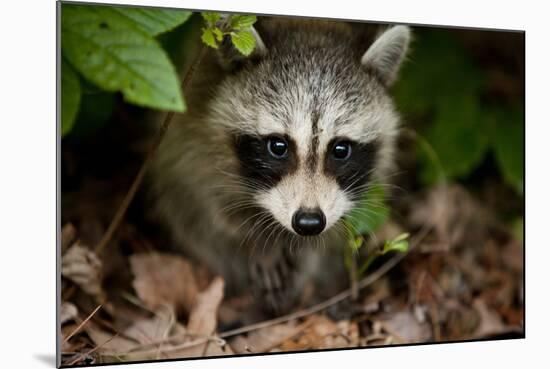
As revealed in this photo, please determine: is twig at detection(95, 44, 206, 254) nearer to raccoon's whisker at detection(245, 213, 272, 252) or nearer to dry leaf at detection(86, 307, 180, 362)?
dry leaf at detection(86, 307, 180, 362)

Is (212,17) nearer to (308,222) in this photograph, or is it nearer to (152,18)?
(152,18)

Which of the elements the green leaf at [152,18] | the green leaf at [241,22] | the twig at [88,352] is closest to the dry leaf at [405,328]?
the twig at [88,352]

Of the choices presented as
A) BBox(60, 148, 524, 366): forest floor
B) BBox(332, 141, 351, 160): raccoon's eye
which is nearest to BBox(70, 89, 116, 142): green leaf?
BBox(60, 148, 524, 366): forest floor

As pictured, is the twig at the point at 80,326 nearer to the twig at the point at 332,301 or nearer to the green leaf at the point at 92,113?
the twig at the point at 332,301

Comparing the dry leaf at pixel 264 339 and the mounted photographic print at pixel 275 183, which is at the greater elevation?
the mounted photographic print at pixel 275 183

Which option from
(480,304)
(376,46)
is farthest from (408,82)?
(480,304)

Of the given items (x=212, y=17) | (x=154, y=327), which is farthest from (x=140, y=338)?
(x=212, y=17)
